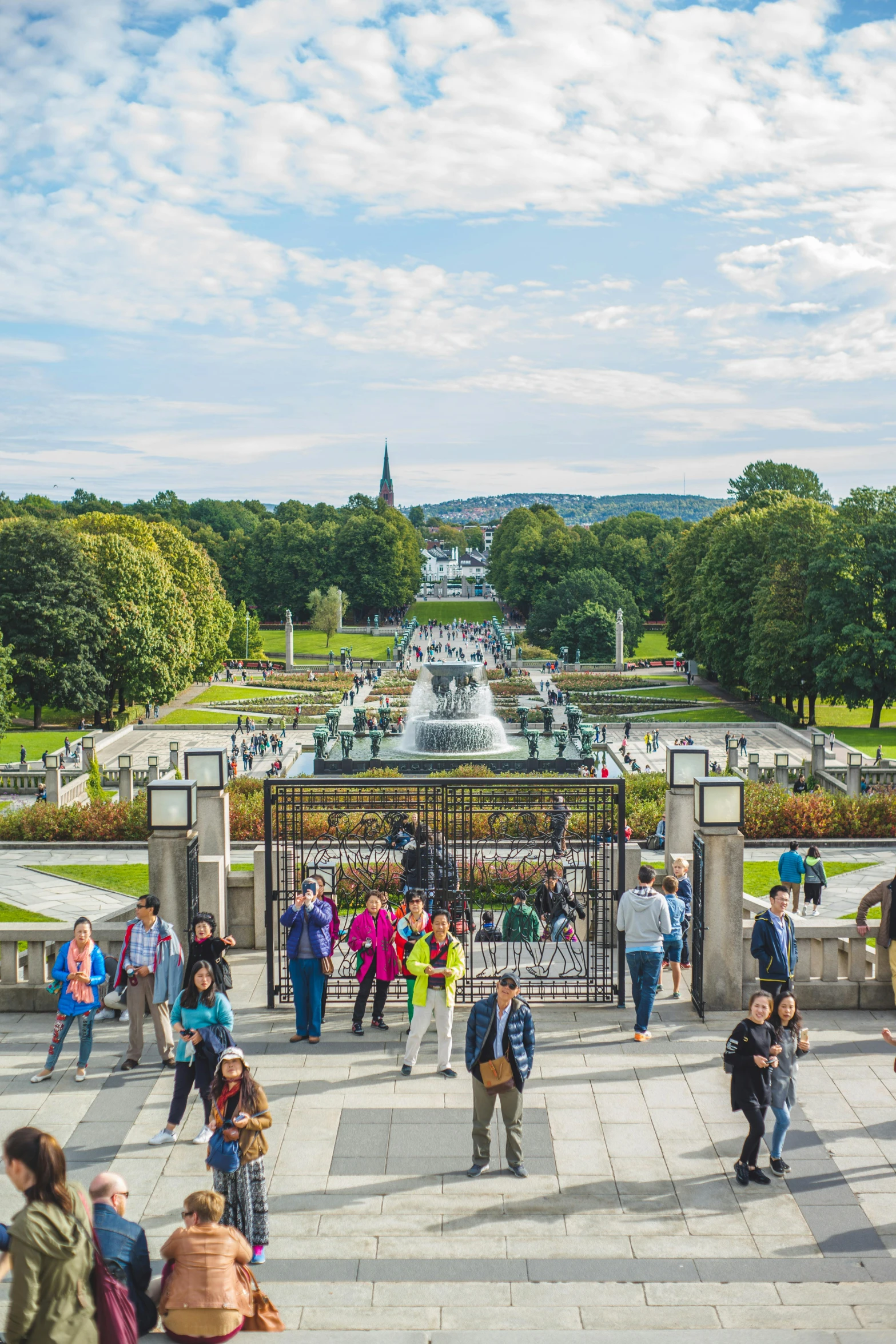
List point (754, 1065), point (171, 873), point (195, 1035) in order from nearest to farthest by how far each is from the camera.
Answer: point (754, 1065) < point (195, 1035) < point (171, 873)

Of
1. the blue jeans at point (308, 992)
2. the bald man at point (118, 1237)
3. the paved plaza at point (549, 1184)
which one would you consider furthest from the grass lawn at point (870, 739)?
the bald man at point (118, 1237)

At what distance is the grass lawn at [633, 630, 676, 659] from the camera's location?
85.9 m

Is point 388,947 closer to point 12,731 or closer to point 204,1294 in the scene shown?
point 204,1294

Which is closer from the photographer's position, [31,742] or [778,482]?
[31,742]

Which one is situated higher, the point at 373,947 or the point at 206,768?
the point at 206,768

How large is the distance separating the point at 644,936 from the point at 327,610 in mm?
79715

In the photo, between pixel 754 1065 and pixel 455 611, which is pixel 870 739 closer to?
pixel 754 1065

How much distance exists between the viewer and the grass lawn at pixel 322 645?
87125 mm

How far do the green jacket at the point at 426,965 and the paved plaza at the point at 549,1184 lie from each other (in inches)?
30.8

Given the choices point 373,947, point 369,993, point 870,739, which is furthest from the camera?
point 870,739

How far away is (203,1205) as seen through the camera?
6.32 m

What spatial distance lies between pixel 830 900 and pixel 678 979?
929cm

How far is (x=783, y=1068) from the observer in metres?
8.59

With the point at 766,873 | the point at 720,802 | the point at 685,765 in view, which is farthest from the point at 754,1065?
the point at 766,873
